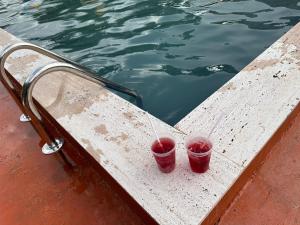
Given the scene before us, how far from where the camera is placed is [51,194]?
8.54 feet

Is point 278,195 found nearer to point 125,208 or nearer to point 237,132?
point 237,132

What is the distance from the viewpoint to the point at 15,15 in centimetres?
818

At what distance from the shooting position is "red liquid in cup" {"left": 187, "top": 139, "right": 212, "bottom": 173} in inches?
72.0

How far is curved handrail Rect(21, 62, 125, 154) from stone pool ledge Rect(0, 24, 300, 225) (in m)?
0.20

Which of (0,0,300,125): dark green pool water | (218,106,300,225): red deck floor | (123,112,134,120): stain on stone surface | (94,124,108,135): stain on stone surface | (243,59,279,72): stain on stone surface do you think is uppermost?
(243,59,279,72): stain on stone surface

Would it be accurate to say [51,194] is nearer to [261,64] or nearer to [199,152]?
[199,152]

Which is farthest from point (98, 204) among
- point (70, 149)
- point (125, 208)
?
point (70, 149)

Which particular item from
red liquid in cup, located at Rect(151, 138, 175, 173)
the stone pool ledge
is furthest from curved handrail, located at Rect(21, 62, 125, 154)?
red liquid in cup, located at Rect(151, 138, 175, 173)

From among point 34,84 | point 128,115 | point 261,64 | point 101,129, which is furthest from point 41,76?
point 261,64

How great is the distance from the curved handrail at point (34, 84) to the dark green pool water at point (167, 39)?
158cm

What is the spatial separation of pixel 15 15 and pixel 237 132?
804 centimetres

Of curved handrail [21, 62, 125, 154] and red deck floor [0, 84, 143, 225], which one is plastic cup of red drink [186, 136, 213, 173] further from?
curved handrail [21, 62, 125, 154]

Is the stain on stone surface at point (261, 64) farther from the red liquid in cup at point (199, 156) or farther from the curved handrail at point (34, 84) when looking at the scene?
the curved handrail at point (34, 84)

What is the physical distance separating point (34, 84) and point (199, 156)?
4.17 feet
